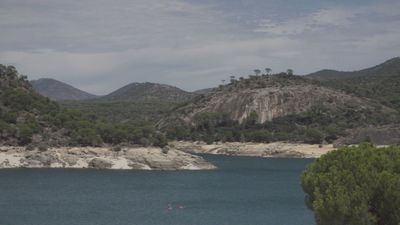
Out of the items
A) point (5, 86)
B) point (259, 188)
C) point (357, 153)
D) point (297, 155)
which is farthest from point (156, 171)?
point (357, 153)

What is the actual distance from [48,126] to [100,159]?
67.9 feet

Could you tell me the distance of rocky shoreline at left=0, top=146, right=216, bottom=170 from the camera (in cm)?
13888

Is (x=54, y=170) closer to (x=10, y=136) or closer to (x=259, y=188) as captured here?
(x=10, y=136)

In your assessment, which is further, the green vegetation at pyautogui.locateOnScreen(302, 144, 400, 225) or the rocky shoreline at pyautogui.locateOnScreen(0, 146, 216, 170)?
the rocky shoreline at pyautogui.locateOnScreen(0, 146, 216, 170)

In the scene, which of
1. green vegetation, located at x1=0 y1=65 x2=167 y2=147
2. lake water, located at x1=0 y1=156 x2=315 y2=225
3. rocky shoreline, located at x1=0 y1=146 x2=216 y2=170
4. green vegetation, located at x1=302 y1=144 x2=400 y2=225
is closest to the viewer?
green vegetation, located at x1=302 y1=144 x2=400 y2=225

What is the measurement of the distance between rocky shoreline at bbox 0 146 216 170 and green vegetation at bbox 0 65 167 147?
3295 millimetres

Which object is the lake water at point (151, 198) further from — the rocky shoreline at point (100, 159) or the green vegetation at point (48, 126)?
the green vegetation at point (48, 126)

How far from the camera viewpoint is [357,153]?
4038 cm

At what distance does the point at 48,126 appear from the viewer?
154750 millimetres

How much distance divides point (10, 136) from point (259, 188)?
202ft

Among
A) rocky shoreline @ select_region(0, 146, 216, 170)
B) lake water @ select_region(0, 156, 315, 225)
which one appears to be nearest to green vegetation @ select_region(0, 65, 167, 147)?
rocky shoreline @ select_region(0, 146, 216, 170)

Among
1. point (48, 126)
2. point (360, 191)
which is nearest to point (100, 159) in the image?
point (48, 126)

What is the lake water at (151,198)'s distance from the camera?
7706 centimetres

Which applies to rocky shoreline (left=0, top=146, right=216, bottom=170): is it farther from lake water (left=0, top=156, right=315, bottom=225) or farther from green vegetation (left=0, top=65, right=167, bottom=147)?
lake water (left=0, top=156, right=315, bottom=225)
